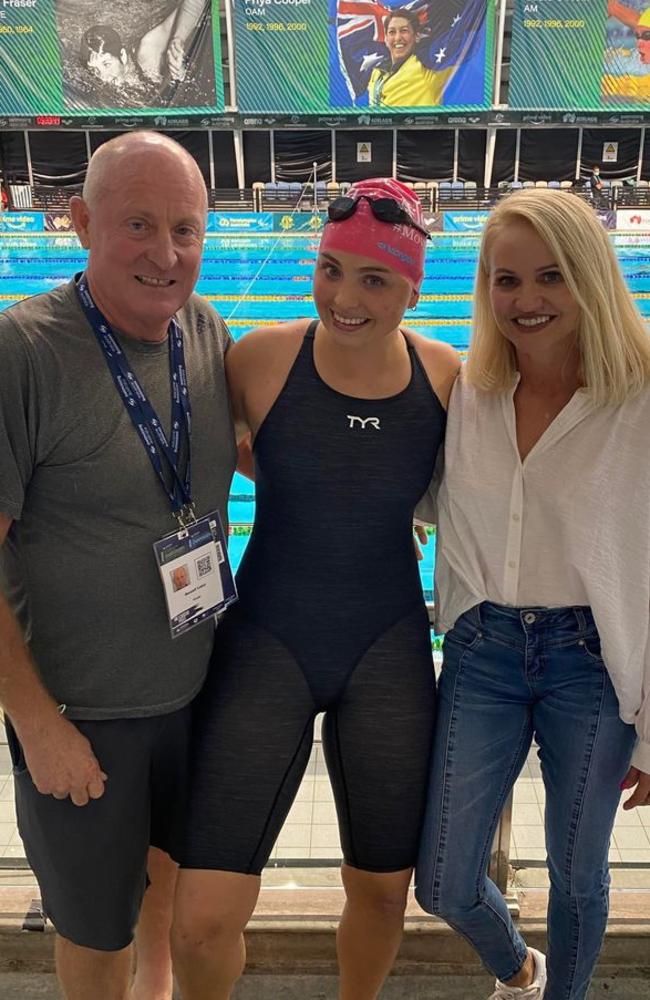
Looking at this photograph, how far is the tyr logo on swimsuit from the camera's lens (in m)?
1.27

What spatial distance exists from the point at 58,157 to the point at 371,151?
5.34 m

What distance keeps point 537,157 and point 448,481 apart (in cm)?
1338

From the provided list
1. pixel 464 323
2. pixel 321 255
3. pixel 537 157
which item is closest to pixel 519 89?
pixel 537 157

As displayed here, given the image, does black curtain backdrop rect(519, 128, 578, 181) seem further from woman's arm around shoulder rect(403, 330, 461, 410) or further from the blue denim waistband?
the blue denim waistband

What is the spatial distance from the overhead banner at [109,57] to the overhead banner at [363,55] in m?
0.68

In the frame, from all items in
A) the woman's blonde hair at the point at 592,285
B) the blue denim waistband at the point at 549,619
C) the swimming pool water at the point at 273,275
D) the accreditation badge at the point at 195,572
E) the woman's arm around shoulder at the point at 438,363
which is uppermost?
the woman's blonde hair at the point at 592,285

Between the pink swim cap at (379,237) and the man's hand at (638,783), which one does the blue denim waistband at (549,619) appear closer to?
Result: the man's hand at (638,783)

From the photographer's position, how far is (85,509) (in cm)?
112

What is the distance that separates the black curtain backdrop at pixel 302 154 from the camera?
42.9 feet

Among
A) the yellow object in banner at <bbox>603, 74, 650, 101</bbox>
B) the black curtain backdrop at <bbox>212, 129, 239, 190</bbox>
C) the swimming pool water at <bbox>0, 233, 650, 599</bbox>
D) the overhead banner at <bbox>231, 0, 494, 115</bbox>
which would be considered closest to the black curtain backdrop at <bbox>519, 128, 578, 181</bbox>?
the yellow object in banner at <bbox>603, 74, 650, 101</bbox>

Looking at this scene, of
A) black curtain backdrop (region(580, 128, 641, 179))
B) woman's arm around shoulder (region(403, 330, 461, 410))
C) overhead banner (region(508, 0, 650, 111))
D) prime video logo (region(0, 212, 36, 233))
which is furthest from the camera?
black curtain backdrop (region(580, 128, 641, 179))

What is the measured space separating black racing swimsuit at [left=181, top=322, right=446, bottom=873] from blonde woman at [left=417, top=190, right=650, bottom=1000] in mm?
65

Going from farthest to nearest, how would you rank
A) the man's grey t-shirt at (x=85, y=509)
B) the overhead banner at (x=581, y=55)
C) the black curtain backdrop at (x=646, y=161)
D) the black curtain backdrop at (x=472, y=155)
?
the black curtain backdrop at (x=472, y=155), the black curtain backdrop at (x=646, y=161), the overhead banner at (x=581, y=55), the man's grey t-shirt at (x=85, y=509)

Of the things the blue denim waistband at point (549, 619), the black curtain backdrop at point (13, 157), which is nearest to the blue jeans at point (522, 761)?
the blue denim waistband at point (549, 619)
